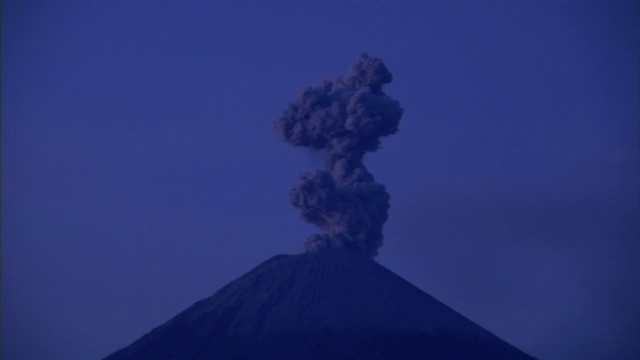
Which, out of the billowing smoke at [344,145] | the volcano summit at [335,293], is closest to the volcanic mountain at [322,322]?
the volcano summit at [335,293]

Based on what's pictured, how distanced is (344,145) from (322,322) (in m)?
6.75

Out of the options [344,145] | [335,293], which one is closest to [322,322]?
[335,293]

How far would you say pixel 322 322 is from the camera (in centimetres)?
5594

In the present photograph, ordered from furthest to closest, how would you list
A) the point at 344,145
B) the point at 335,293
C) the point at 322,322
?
the point at 344,145 < the point at 335,293 < the point at 322,322

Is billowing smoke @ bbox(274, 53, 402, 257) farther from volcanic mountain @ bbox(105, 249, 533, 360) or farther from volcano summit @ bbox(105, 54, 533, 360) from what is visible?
volcanic mountain @ bbox(105, 249, 533, 360)

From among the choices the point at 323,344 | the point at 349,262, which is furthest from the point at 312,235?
the point at 323,344

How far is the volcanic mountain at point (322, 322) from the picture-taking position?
→ 179 feet

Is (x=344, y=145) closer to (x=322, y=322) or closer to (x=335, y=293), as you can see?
(x=335, y=293)

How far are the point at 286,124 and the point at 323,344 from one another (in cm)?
919


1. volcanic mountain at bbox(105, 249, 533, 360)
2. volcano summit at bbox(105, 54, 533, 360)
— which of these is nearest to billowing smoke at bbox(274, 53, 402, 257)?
volcano summit at bbox(105, 54, 533, 360)

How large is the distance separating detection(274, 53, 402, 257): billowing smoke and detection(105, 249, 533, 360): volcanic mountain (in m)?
1.02

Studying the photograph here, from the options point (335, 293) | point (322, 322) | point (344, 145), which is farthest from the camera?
point (344, 145)

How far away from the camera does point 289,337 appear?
55062mm

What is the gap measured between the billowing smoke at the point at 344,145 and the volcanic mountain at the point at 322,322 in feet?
3.35
